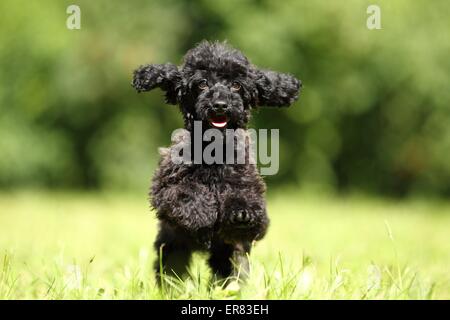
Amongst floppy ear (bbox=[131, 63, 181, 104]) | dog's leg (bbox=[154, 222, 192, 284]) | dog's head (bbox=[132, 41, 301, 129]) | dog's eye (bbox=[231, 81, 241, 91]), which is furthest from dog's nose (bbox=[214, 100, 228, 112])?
dog's leg (bbox=[154, 222, 192, 284])

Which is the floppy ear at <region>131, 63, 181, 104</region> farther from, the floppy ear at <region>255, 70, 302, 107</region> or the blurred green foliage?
the blurred green foliage

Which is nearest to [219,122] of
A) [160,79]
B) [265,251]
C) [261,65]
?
[160,79]

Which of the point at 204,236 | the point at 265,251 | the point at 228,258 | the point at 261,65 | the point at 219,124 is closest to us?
the point at 204,236

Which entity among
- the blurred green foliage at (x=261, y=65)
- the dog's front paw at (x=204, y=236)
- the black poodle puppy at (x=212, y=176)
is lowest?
the dog's front paw at (x=204, y=236)

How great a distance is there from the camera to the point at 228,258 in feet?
16.2

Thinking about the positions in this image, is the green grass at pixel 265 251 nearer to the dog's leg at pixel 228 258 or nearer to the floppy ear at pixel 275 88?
the dog's leg at pixel 228 258

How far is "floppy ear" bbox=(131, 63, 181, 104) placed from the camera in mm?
4996

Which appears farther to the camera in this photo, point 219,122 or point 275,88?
point 275,88

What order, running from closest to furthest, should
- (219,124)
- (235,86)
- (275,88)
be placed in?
(219,124) < (235,86) < (275,88)

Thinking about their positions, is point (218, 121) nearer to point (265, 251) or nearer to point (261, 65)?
point (265, 251)

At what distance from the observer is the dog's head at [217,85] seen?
182 inches

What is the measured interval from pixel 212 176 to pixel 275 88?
881 mm

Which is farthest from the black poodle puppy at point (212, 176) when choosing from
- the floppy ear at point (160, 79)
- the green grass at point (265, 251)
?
the green grass at point (265, 251)

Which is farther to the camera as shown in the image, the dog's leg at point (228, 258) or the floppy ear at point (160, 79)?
the floppy ear at point (160, 79)
